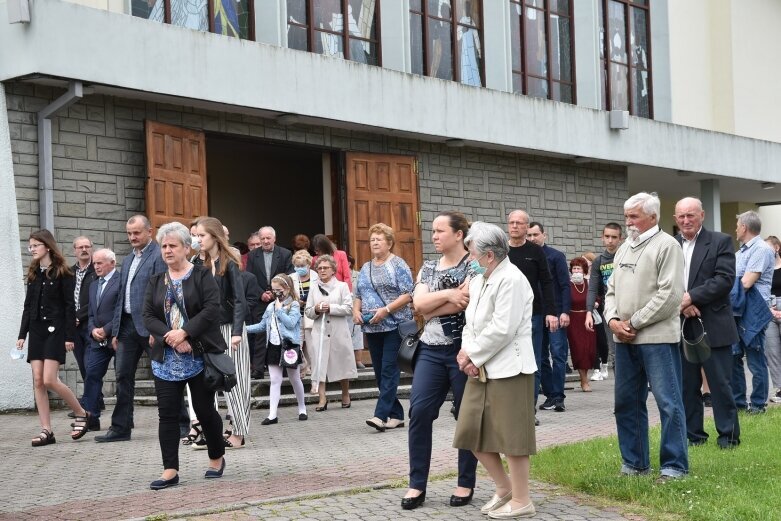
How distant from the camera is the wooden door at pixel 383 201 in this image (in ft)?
57.7

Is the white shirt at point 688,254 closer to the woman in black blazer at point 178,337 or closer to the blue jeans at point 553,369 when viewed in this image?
the woman in black blazer at point 178,337

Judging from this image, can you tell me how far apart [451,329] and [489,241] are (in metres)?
0.73

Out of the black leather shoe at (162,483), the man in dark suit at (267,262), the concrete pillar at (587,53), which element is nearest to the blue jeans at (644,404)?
the black leather shoe at (162,483)

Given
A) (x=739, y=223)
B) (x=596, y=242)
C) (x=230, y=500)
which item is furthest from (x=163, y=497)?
(x=596, y=242)

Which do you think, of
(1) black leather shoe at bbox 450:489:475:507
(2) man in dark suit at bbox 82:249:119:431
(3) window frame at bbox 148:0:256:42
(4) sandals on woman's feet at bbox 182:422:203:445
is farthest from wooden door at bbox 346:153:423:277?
(1) black leather shoe at bbox 450:489:475:507

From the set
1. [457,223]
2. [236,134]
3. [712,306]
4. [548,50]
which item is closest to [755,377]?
[712,306]

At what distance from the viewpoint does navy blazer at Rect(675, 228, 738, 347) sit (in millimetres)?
8594

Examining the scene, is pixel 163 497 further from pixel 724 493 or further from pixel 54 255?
pixel 54 255

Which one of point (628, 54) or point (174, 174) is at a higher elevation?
point (628, 54)

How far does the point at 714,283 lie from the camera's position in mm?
8594

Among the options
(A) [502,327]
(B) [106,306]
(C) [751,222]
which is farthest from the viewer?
(B) [106,306]

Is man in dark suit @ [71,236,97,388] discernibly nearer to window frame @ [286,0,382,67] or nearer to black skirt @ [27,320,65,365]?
black skirt @ [27,320,65,365]

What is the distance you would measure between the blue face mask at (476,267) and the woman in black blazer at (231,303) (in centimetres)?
271

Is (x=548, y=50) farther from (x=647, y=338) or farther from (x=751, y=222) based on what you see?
(x=647, y=338)
